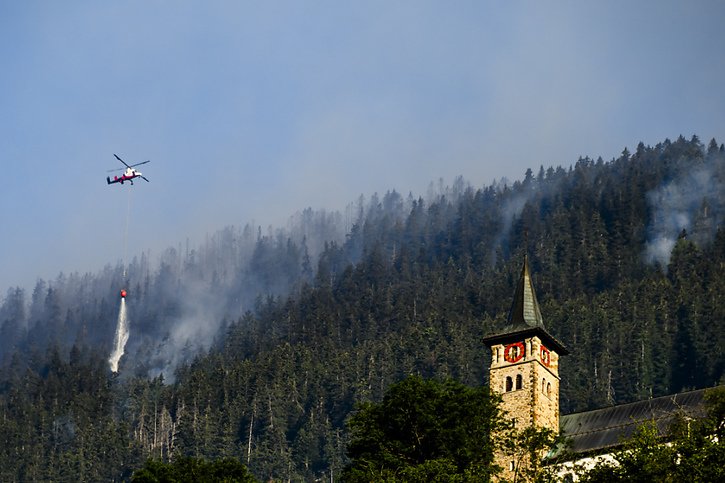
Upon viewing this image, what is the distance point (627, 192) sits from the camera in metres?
192

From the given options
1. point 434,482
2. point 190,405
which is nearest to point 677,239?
point 190,405

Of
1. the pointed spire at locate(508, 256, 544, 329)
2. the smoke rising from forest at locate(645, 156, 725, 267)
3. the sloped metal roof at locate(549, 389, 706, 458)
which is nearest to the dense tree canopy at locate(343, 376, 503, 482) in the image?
the sloped metal roof at locate(549, 389, 706, 458)

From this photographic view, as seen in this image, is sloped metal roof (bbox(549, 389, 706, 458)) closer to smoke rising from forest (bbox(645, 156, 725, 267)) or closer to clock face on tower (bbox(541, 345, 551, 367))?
clock face on tower (bbox(541, 345, 551, 367))

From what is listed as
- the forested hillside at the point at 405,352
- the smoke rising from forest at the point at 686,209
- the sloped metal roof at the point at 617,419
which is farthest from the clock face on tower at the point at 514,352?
the smoke rising from forest at the point at 686,209

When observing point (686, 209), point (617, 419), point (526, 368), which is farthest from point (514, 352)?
point (686, 209)

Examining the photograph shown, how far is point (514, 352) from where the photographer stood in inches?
3031

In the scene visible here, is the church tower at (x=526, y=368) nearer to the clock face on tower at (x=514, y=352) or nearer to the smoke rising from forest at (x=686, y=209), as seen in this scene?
the clock face on tower at (x=514, y=352)

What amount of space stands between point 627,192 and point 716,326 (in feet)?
199

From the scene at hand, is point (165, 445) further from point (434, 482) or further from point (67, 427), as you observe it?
point (434, 482)

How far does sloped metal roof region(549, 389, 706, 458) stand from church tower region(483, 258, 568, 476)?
4.95ft

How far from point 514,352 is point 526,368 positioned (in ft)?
5.30

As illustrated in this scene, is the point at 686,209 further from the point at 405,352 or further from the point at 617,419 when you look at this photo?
the point at 617,419

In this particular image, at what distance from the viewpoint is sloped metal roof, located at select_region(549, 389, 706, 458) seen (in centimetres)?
7044

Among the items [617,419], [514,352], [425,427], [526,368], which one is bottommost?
[425,427]
